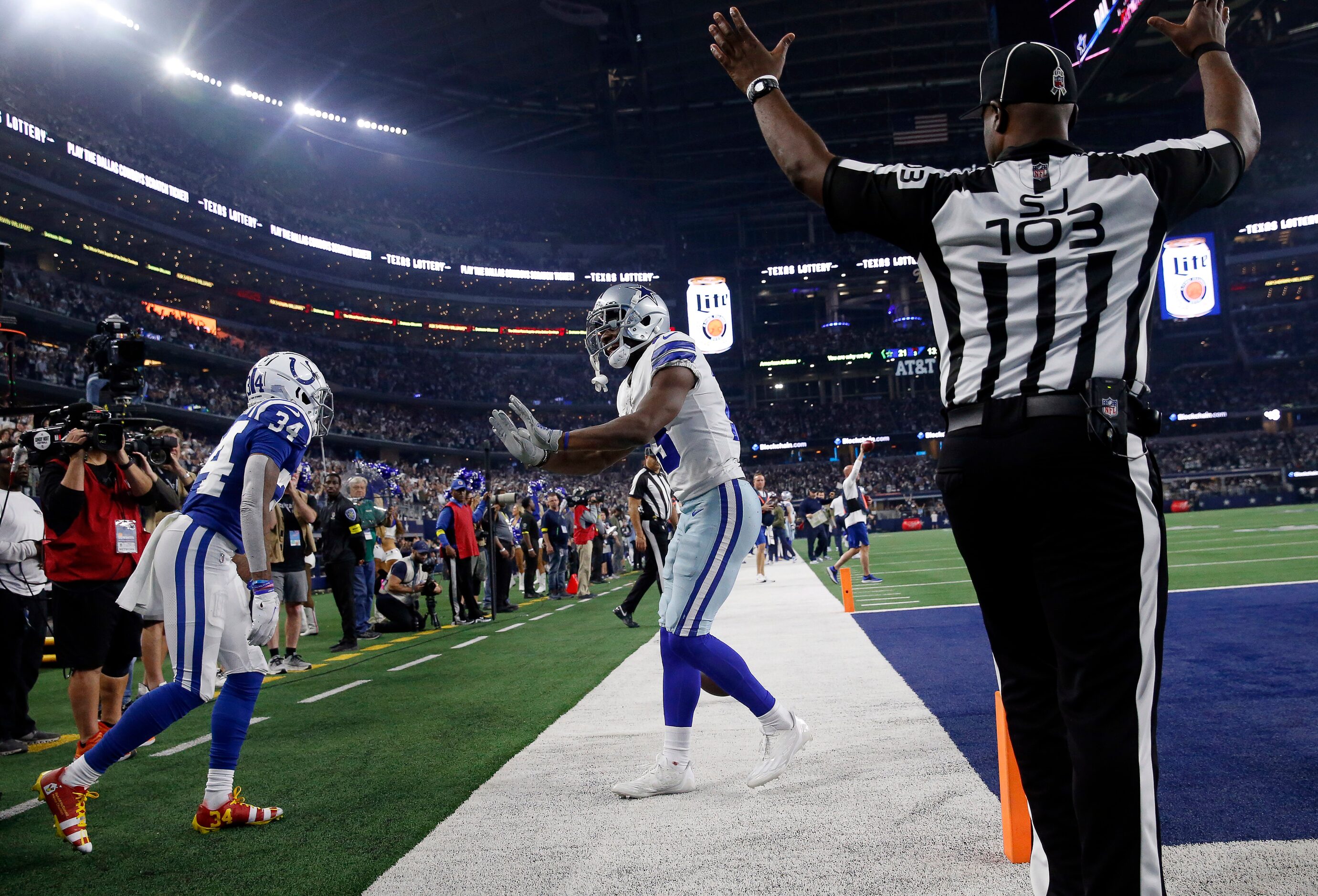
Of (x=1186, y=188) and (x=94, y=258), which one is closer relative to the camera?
(x=1186, y=188)

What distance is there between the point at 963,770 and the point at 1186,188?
8.76 feet

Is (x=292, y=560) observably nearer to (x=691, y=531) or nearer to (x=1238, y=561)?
(x=691, y=531)

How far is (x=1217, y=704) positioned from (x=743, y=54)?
428 centimetres

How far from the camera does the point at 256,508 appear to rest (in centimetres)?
390

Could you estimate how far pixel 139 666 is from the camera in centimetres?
969

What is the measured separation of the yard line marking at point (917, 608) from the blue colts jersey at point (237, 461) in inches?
294

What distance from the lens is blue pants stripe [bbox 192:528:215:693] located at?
379 cm

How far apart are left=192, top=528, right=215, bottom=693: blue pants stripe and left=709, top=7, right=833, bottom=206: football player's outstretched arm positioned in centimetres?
303

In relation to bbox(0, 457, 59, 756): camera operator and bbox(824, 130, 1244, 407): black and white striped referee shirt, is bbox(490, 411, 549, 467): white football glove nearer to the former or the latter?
bbox(824, 130, 1244, 407): black and white striped referee shirt

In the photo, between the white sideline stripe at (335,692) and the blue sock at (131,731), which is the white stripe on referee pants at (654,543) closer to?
the white sideline stripe at (335,692)

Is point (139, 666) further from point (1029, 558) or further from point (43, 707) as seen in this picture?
point (1029, 558)

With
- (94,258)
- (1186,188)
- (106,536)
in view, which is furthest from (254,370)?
(94,258)

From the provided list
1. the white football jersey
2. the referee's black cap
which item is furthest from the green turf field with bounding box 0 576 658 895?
the referee's black cap

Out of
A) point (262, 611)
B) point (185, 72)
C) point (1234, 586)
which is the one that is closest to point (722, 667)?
point (262, 611)
